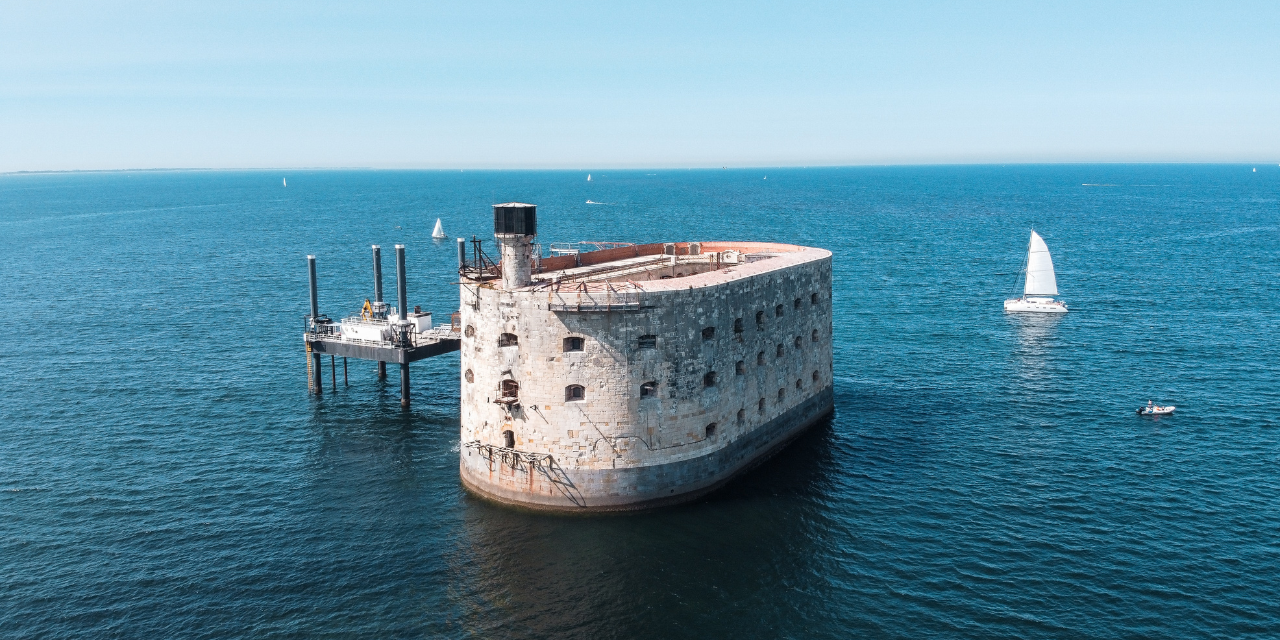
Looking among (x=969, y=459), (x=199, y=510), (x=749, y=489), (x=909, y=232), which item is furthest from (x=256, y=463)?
(x=909, y=232)

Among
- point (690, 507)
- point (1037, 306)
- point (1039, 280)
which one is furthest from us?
point (1039, 280)

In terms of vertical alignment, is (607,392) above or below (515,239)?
below

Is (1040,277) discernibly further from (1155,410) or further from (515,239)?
(515,239)

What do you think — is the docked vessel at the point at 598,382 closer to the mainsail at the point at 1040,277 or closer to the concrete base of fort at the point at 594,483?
the concrete base of fort at the point at 594,483

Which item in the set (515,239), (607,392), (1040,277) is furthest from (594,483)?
(1040,277)

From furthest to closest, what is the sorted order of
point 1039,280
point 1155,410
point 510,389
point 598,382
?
point 1039,280, point 1155,410, point 510,389, point 598,382

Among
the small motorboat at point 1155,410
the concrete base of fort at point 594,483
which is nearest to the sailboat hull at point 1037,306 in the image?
the small motorboat at point 1155,410
